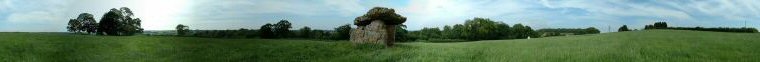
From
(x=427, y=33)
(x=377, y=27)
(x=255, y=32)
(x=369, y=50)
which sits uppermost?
(x=377, y=27)

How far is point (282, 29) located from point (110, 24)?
22.7ft

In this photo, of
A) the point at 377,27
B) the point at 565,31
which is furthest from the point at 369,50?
the point at 565,31

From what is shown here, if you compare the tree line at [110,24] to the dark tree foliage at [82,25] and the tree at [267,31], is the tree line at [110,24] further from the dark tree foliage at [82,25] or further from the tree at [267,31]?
the tree at [267,31]

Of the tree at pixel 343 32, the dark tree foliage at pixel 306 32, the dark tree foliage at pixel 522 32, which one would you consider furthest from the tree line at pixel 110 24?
the dark tree foliage at pixel 522 32

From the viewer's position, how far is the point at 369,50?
29500 mm

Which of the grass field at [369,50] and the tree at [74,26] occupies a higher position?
the tree at [74,26]

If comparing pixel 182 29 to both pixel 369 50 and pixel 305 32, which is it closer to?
pixel 305 32

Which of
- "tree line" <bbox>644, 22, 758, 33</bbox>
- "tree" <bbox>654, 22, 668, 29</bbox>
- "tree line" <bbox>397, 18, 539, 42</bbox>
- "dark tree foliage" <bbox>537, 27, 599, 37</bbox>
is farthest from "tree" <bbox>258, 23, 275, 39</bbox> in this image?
"tree" <bbox>654, 22, 668, 29</bbox>

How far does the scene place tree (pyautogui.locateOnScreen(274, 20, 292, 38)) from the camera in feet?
109

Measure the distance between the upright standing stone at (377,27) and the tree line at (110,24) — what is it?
7954mm

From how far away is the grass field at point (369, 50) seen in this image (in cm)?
2737

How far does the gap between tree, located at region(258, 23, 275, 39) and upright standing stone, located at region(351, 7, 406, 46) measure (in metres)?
2.85

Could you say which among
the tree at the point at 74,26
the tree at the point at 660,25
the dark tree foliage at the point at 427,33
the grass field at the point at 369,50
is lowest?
the grass field at the point at 369,50

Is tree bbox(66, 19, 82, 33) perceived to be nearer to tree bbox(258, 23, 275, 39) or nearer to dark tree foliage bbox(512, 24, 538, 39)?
tree bbox(258, 23, 275, 39)
